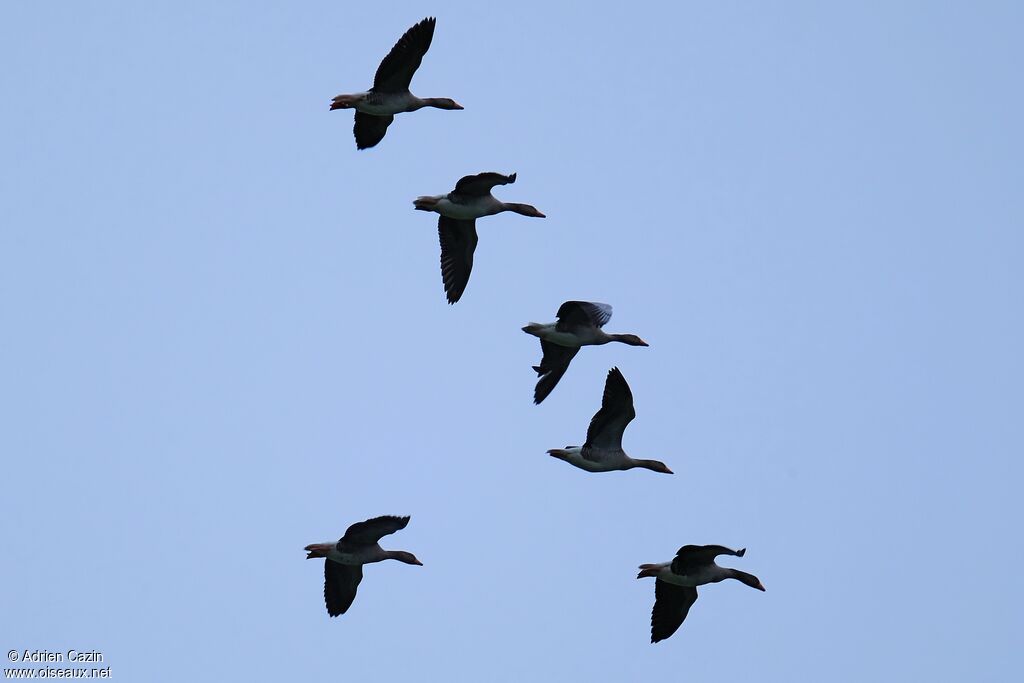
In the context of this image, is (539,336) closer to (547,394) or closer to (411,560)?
(547,394)

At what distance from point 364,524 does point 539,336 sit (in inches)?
225

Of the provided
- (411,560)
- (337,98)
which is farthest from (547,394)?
(337,98)

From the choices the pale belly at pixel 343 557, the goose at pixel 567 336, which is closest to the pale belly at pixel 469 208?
the goose at pixel 567 336

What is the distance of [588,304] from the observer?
112 ft

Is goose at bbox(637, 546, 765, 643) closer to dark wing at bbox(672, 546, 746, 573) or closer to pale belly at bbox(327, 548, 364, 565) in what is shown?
dark wing at bbox(672, 546, 746, 573)

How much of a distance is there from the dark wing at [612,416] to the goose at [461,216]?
446 cm

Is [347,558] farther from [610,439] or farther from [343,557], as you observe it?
[610,439]

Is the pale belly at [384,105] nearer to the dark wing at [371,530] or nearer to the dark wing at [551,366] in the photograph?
the dark wing at [551,366]

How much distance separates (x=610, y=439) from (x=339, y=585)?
5920mm

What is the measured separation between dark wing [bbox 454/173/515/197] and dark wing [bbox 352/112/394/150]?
6.24 feet

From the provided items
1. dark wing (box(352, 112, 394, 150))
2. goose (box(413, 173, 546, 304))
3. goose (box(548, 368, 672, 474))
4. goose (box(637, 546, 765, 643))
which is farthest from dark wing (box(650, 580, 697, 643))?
dark wing (box(352, 112, 394, 150))

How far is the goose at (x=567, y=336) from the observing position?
3409 cm

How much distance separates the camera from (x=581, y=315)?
112ft

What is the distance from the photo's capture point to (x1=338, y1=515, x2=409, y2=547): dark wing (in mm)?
30875
